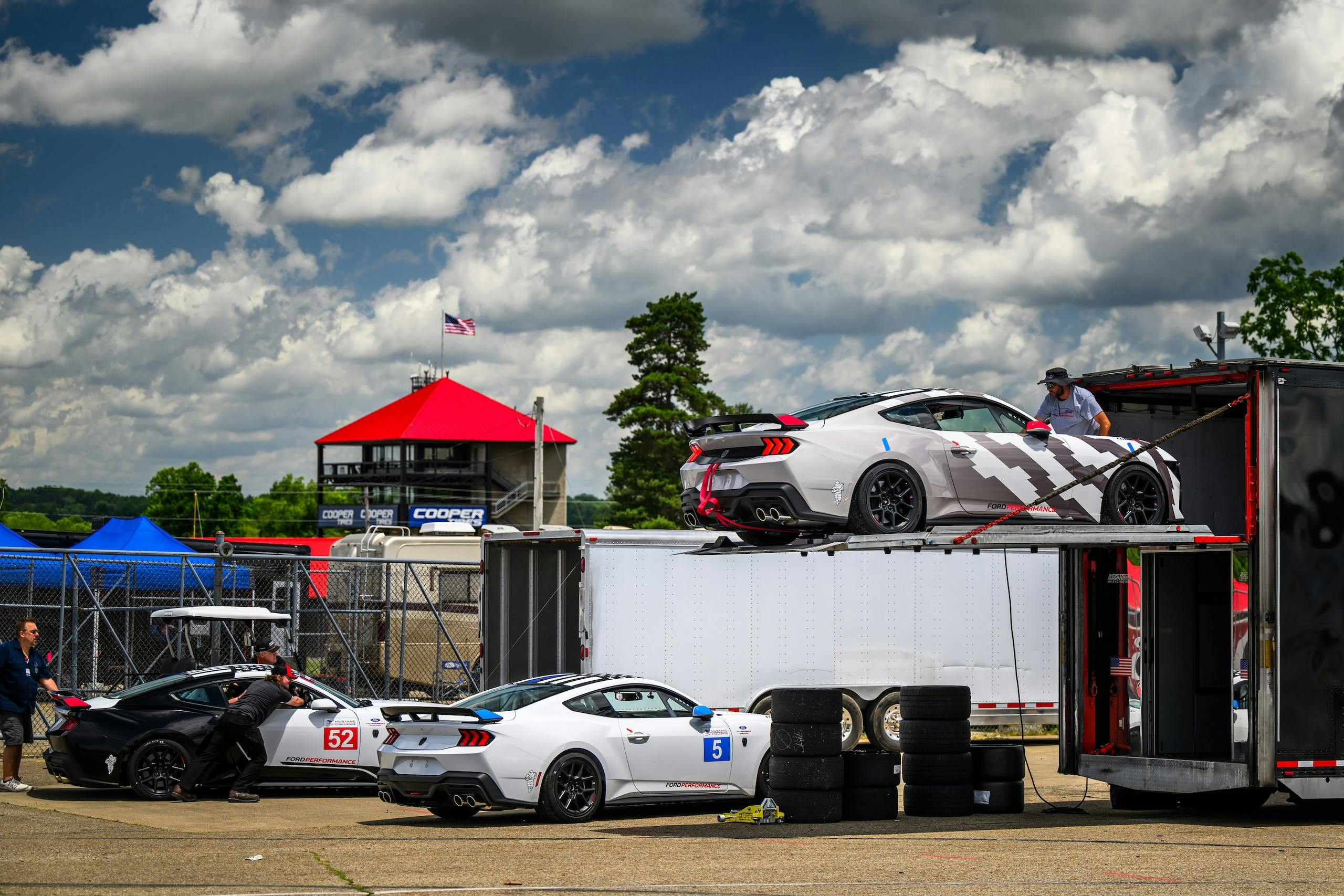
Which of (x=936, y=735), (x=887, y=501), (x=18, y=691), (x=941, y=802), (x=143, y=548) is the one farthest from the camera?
(x=143, y=548)

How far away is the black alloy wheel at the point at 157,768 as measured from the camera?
13.5 metres

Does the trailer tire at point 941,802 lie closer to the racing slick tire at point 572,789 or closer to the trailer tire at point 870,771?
the trailer tire at point 870,771

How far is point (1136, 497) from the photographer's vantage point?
39.8 ft

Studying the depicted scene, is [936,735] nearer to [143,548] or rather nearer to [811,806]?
A: [811,806]

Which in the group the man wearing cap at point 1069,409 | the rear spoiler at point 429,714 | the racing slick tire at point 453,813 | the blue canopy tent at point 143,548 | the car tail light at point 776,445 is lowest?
the racing slick tire at point 453,813

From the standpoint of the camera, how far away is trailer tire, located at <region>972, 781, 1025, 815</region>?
12391 millimetres

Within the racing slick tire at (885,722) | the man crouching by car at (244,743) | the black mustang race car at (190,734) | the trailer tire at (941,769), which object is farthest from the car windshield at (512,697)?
the racing slick tire at (885,722)

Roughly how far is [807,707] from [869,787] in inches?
37.2

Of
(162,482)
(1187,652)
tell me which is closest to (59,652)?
(1187,652)

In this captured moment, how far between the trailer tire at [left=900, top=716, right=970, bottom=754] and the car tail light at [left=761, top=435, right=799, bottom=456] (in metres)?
2.71

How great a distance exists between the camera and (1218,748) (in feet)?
41.2

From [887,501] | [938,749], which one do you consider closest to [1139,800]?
[938,749]

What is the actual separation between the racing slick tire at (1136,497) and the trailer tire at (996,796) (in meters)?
2.46

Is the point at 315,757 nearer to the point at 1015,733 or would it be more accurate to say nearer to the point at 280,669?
the point at 280,669
